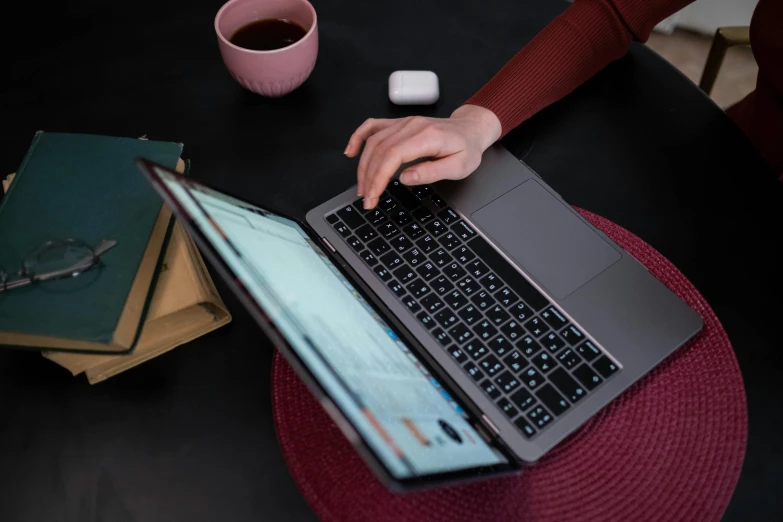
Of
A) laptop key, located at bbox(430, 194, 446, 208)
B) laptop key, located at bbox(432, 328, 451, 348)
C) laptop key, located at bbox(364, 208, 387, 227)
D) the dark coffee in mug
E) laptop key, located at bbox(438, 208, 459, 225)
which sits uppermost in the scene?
the dark coffee in mug

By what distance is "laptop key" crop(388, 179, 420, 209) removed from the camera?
27.8 inches

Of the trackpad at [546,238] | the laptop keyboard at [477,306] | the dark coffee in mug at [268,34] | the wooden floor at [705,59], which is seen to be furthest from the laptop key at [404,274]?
the wooden floor at [705,59]

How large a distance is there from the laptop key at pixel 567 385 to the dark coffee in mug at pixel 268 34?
0.51 meters

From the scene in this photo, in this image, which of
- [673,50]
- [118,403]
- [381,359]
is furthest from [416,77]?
[673,50]

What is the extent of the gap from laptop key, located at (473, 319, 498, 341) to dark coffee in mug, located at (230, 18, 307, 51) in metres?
0.43

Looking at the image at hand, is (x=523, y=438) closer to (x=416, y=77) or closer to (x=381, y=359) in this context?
(x=381, y=359)

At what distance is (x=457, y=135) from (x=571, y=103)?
216mm

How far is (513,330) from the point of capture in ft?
2.02

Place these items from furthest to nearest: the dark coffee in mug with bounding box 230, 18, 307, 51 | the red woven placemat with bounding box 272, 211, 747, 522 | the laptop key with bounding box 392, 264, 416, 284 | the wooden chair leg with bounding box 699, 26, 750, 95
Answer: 1. the wooden chair leg with bounding box 699, 26, 750, 95
2. the dark coffee in mug with bounding box 230, 18, 307, 51
3. the laptop key with bounding box 392, 264, 416, 284
4. the red woven placemat with bounding box 272, 211, 747, 522

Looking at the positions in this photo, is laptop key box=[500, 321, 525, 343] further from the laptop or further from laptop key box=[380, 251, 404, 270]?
laptop key box=[380, 251, 404, 270]

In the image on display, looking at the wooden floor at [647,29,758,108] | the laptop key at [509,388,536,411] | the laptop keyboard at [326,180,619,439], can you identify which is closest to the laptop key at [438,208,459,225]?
the laptop keyboard at [326,180,619,439]

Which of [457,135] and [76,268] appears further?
[457,135]

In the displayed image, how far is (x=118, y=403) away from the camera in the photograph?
2.01 ft

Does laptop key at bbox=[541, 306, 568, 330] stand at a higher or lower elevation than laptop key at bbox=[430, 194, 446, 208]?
lower
